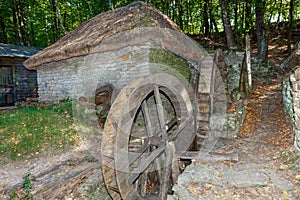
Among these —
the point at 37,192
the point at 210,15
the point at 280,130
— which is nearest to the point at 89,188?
the point at 37,192

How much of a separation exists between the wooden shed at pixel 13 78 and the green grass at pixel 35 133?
4375 millimetres

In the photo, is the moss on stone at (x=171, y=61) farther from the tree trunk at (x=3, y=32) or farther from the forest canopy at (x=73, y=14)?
the tree trunk at (x=3, y=32)

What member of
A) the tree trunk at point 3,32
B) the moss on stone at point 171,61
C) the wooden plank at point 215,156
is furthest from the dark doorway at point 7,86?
the wooden plank at point 215,156

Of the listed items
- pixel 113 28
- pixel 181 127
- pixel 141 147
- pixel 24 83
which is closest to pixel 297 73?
pixel 181 127

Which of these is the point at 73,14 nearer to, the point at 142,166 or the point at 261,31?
the point at 261,31

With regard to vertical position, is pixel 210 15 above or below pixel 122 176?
above

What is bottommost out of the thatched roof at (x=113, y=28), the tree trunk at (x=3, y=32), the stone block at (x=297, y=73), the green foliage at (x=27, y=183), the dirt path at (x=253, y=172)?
the green foliage at (x=27, y=183)

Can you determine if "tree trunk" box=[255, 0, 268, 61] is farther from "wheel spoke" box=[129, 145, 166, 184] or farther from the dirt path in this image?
"wheel spoke" box=[129, 145, 166, 184]

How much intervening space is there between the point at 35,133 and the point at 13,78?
6.26 meters

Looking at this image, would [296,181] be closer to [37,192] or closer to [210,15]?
[37,192]

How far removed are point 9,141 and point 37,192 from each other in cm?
231

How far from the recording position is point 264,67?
869 centimetres

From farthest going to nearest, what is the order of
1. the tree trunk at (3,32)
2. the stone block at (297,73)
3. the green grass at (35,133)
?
the tree trunk at (3,32)
the green grass at (35,133)
the stone block at (297,73)

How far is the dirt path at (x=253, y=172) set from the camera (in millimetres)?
2799
